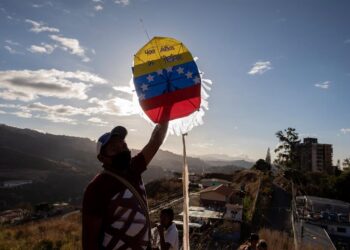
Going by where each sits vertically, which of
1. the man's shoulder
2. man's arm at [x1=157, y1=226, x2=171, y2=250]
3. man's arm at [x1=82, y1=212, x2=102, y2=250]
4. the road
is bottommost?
the road

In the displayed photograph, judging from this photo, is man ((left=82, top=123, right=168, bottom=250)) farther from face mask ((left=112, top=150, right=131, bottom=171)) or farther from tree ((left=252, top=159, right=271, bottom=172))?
tree ((left=252, top=159, right=271, bottom=172))

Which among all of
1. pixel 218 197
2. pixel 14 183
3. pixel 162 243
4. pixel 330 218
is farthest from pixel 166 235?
pixel 14 183

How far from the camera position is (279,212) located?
26.1 m

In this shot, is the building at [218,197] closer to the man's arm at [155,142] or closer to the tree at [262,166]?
the man's arm at [155,142]

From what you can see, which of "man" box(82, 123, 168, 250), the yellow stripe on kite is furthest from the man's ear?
the yellow stripe on kite

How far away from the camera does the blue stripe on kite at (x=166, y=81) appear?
3510mm

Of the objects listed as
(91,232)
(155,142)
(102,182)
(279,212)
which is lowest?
(279,212)

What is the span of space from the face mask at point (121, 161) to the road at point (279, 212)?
17125 millimetres

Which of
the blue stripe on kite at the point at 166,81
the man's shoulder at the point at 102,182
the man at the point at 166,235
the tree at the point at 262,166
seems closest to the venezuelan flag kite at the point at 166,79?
the blue stripe on kite at the point at 166,81

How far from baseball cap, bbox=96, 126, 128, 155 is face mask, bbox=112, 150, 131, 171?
122 millimetres

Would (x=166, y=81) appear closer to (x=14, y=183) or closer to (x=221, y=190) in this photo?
(x=221, y=190)

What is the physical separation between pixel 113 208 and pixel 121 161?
326 millimetres

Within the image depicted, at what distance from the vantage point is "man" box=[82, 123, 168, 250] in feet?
6.57

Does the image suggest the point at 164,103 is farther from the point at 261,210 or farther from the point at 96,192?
the point at 261,210
